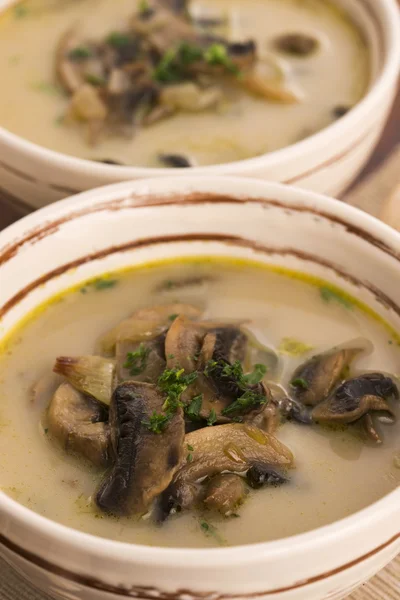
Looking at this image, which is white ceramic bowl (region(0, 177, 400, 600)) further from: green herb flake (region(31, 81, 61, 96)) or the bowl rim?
green herb flake (region(31, 81, 61, 96))

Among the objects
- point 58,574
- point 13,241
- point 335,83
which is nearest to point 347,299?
point 13,241

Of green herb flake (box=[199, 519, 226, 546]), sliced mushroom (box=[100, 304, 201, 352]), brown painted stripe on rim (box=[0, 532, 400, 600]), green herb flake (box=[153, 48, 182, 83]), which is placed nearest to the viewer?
brown painted stripe on rim (box=[0, 532, 400, 600])

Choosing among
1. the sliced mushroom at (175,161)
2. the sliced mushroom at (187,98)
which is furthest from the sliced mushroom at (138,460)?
the sliced mushroom at (187,98)

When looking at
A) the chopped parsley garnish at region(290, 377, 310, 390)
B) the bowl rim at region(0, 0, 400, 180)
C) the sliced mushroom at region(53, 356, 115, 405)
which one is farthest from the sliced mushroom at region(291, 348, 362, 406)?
the bowl rim at region(0, 0, 400, 180)

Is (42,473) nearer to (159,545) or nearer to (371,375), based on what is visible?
(159,545)

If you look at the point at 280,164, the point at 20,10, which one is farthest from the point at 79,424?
the point at 20,10

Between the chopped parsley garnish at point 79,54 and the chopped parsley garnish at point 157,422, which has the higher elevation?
the chopped parsley garnish at point 79,54

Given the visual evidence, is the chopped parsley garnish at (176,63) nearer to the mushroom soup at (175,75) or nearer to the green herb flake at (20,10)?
the mushroom soup at (175,75)
